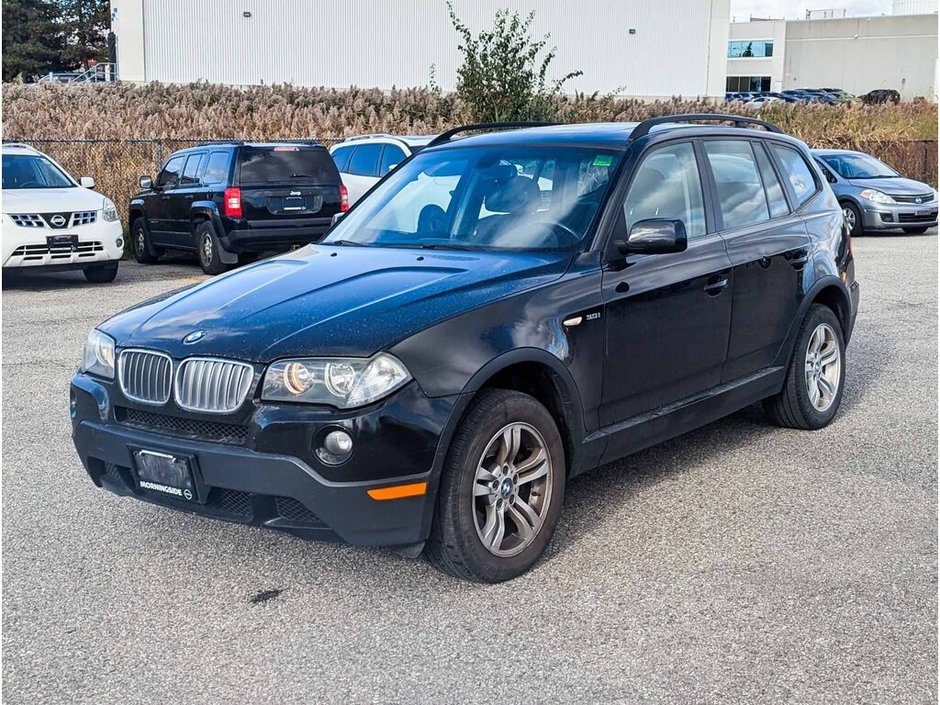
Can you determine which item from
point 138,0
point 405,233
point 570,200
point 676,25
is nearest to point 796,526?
point 570,200

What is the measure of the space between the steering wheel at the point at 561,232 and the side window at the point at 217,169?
10997 millimetres

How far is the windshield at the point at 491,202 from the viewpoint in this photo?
5.25m

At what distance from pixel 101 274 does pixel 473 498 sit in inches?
461

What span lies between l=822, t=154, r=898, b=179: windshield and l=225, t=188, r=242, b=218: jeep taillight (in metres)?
11.5

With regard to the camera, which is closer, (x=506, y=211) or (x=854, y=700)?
(x=854, y=700)

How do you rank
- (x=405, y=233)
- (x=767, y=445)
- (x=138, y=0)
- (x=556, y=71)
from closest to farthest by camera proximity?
(x=405, y=233), (x=767, y=445), (x=138, y=0), (x=556, y=71)

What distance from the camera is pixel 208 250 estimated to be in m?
15.9

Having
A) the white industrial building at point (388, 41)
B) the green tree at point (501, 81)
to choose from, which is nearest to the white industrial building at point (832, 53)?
the white industrial building at point (388, 41)

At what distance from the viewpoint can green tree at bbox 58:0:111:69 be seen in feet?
260

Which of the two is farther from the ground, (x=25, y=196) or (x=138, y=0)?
(x=138, y=0)

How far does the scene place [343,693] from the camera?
3.62 meters

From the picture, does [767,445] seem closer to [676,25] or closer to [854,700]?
[854,700]

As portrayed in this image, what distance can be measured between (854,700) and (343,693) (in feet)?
5.15

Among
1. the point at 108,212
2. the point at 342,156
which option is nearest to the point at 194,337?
the point at 108,212
